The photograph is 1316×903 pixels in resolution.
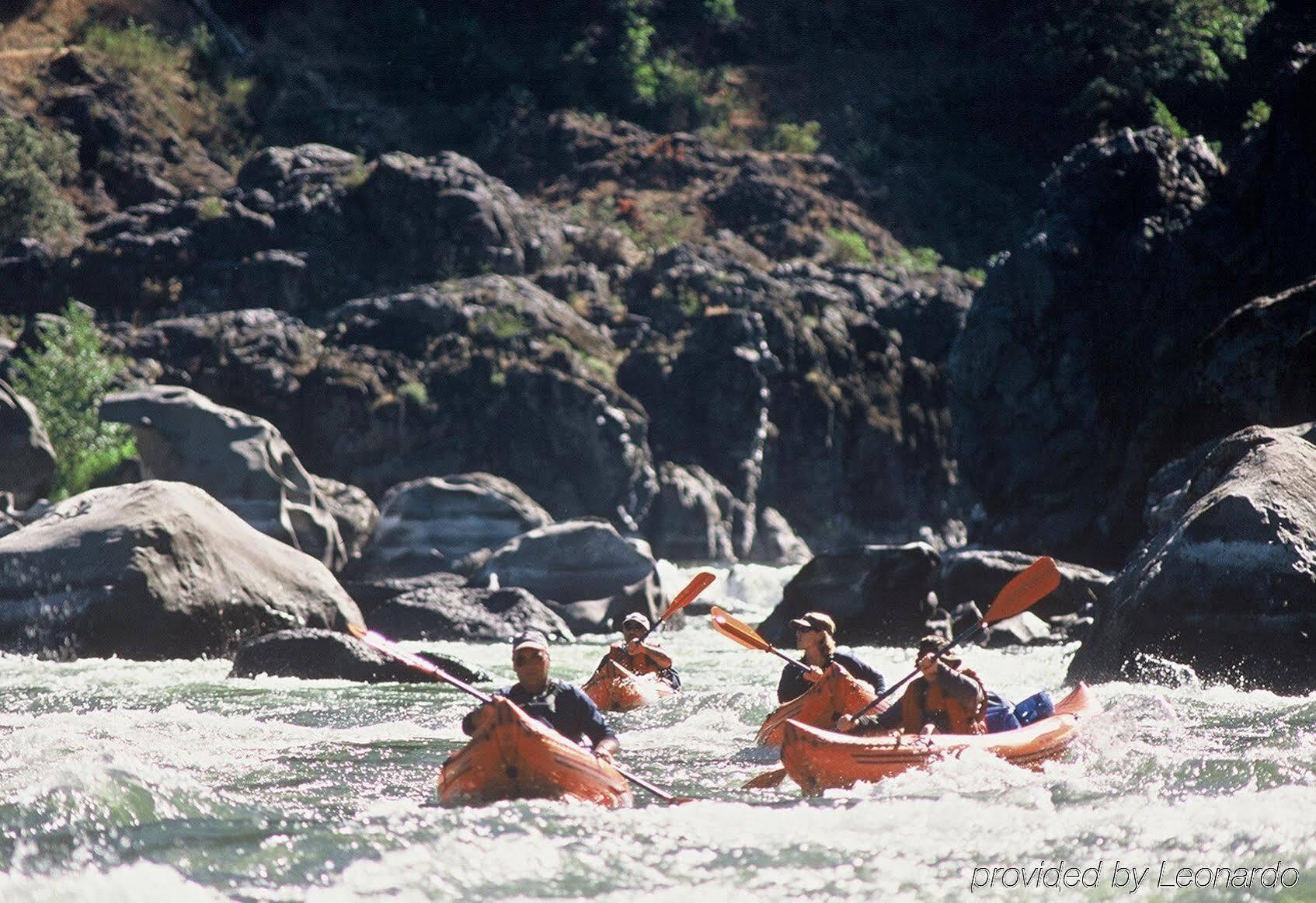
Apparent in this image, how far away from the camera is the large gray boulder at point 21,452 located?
23.9 meters

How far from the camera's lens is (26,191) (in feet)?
124

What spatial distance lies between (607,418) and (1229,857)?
27137 millimetres

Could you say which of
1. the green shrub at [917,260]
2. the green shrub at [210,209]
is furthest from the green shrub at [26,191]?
the green shrub at [917,260]

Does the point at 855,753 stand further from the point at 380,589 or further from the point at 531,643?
the point at 380,589

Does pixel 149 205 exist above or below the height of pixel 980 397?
above

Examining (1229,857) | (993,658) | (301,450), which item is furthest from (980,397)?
(1229,857)

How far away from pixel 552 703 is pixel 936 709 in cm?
A: 233

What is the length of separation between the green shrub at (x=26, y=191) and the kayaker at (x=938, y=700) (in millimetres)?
34334

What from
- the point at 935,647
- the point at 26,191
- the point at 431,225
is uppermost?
the point at 26,191

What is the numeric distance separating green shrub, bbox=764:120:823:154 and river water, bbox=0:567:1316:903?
1702 inches

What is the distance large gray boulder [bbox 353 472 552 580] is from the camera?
22812mm

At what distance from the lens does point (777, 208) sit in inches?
1861

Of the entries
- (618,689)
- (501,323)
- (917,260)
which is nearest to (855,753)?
(618,689)

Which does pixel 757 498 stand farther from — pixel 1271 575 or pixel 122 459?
pixel 1271 575
